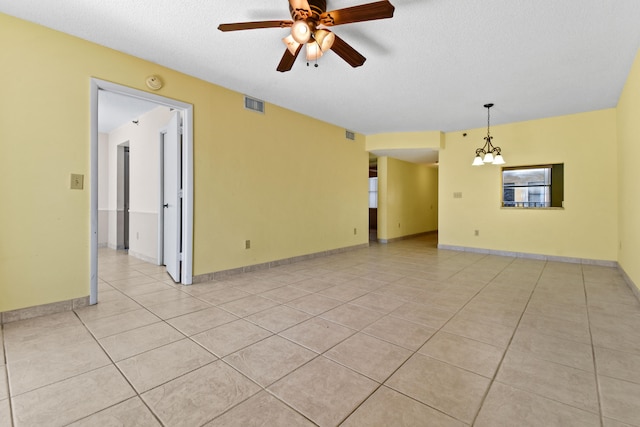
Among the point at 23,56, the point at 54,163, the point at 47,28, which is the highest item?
the point at 47,28

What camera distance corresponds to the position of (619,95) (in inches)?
165

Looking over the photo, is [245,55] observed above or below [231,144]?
above

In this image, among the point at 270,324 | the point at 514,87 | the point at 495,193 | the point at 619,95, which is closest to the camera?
the point at 270,324

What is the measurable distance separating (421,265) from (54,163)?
16.5 feet

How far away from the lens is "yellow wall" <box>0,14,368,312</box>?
2500 mm

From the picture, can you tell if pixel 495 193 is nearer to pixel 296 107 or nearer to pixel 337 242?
pixel 337 242

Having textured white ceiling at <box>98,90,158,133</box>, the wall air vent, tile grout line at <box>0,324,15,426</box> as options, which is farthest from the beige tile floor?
textured white ceiling at <box>98,90,158,133</box>

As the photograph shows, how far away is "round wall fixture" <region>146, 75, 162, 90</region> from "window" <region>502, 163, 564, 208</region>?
6356mm

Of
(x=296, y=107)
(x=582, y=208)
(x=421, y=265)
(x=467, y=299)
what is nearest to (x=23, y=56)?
(x=296, y=107)

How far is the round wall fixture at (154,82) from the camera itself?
3.23 metres

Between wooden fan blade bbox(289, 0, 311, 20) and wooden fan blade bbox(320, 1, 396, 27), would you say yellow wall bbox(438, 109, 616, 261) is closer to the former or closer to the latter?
wooden fan blade bbox(320, 1, 396, 27)

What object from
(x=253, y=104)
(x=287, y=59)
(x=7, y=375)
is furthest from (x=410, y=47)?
(x=7, y=375)

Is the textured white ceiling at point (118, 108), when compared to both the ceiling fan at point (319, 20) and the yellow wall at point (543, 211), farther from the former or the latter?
the yellow wall at point (543, 211)

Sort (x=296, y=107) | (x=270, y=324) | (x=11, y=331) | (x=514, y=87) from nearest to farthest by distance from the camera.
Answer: (x=11, y=331)
(x=270, y=324)
(x=514, y=87)
(x=296, y=107)
